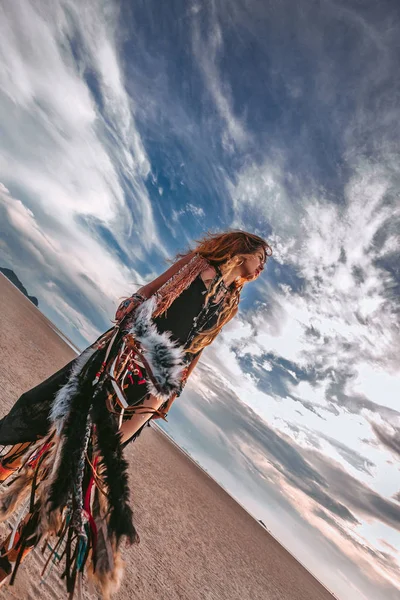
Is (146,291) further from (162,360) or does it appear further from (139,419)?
(139,419)

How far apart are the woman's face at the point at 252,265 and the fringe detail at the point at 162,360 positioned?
918 mm

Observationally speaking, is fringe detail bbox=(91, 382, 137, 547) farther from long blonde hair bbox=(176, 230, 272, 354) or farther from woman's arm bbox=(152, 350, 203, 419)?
long blonde hair bbox=(176, 230, 272, 354)

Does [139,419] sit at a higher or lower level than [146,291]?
lower

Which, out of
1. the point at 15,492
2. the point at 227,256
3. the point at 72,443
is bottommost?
the point at 15,492

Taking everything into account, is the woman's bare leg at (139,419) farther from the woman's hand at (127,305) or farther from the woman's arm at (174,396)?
the woman's hand at (127,305)

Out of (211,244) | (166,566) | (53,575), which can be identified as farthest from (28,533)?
(166,566)

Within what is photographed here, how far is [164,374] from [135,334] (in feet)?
0.70

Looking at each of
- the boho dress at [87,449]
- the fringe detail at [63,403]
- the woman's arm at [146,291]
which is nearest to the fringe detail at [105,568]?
the boho dress at [87,449]

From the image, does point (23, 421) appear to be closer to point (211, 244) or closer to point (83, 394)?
point (83, 394)

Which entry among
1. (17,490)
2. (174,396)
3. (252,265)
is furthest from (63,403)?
(252,265)

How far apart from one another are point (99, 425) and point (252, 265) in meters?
1.36

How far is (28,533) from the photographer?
991 mm

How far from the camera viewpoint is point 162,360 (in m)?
1.17

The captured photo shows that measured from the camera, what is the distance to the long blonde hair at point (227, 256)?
1784mm
